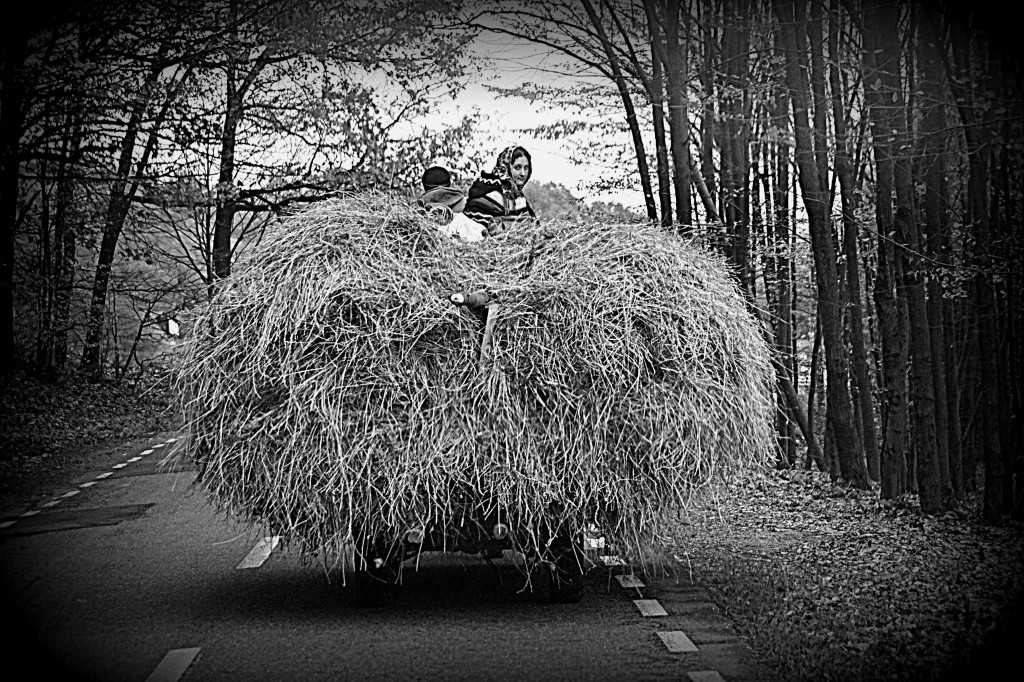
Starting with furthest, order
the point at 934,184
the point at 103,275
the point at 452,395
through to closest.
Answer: the point at 103,275 → the point at 934,184 → the point at 452,395

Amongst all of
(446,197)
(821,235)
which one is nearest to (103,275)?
(821,235)

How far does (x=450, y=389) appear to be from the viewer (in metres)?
6.10

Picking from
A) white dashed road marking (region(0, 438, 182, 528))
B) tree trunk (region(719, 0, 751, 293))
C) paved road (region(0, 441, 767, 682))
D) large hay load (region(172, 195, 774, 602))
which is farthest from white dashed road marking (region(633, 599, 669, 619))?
tree trunk (region(719, 0, 751, 293))

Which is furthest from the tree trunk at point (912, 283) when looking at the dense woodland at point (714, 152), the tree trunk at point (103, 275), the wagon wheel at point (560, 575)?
the tree trunk at point (103, 275)

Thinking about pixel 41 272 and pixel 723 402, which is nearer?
pixel 723 402

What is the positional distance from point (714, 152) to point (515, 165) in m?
9.46

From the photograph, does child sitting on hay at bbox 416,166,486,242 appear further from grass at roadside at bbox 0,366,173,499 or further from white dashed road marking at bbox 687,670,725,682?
grass at roadside at bbox 0,366,173,499

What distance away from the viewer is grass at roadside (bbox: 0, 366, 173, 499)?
16.0 m

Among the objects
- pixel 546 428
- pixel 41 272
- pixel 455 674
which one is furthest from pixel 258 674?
pixel 41 272

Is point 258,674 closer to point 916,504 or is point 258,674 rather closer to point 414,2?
point 916,504

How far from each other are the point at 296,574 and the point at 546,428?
9.69 feet

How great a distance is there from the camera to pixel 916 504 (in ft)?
38.9

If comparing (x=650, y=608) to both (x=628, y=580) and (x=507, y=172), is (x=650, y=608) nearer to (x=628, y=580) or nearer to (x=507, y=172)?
(x=628, y=580)

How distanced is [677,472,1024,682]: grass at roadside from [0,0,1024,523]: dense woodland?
3.07ft
